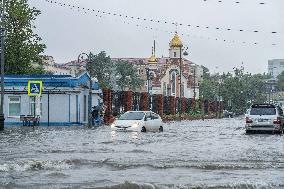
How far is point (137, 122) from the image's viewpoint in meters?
33.1

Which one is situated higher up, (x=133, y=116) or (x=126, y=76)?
(x=126, y=76)

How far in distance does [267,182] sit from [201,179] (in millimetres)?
1512

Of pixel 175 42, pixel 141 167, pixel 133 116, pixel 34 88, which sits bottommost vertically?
pixel 141 167

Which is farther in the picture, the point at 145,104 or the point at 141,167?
the point at 145,104

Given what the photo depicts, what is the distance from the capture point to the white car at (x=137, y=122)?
3259cm

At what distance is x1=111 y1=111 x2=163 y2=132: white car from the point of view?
32.6 m

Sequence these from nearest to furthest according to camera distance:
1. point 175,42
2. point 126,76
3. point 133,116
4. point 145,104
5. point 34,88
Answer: point 133,116, point 34,88, point 145,104, point 175,42, point 126,76

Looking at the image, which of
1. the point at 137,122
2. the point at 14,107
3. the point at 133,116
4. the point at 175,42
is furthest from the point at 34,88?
the point at 175,42

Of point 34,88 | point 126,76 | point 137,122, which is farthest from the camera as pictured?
point 126,76

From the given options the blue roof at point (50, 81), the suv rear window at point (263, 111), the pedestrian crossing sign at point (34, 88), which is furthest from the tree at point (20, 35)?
the suv rear window at point (263, 111)

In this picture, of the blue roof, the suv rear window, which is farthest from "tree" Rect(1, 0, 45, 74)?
the suv rear window

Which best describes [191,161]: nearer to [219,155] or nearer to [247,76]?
[219,155]

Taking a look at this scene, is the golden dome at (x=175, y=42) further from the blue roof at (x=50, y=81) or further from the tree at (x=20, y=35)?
the blue roof at (x=50, y=81)

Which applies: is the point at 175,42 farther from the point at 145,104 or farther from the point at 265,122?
the point at 265,122
